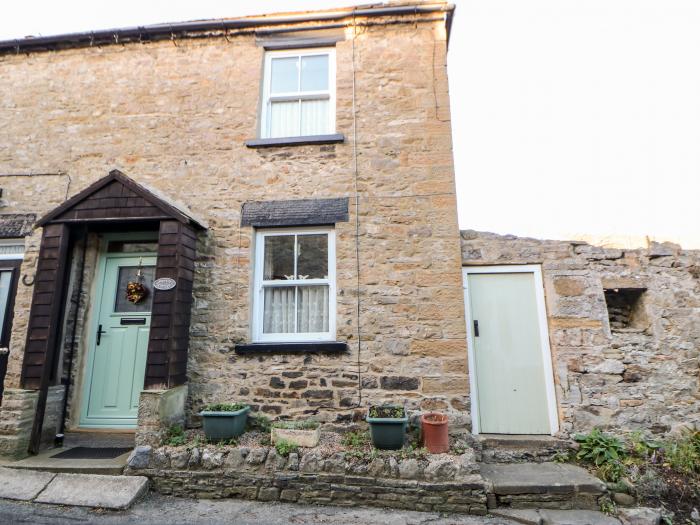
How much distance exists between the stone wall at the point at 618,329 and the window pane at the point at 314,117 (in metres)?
2.55

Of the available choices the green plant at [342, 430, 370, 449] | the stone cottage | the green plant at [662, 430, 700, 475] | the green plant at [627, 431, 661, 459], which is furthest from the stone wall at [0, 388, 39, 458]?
the green plant at [662, 430, 700, 475]

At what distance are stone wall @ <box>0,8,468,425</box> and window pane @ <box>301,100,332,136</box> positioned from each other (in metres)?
0.28

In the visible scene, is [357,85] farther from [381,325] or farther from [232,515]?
[232,515]

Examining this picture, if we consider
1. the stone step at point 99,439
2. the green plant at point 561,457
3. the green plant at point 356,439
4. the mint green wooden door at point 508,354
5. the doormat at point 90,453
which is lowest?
the green plant at point 561,457

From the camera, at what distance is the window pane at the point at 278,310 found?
491 centimetres

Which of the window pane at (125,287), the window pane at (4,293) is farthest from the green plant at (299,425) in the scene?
the window pane at (4,293)

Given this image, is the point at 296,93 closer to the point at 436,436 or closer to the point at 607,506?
the point at 436,436

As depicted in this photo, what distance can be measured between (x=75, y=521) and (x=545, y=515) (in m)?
4.09

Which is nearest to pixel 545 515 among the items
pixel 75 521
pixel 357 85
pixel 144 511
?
pixel 144 511

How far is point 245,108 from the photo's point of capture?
5527 mm

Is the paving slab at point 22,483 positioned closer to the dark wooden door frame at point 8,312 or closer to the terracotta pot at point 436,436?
the dark wooden door frame at point 8,312

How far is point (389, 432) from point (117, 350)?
361 cm

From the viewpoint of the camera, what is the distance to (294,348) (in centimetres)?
464

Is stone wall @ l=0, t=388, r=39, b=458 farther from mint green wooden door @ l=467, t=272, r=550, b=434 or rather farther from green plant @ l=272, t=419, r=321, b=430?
mint green wooden door @ l=467, t=272, r=550, b=434
